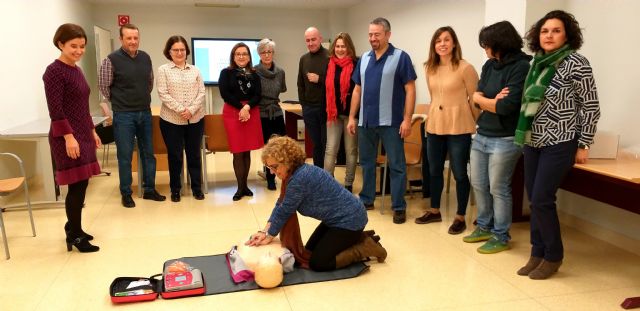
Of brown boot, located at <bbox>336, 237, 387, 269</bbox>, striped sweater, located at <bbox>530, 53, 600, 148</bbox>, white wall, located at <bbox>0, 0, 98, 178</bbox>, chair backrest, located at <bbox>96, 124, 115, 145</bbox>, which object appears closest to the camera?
striped sweater, located at <bbox>530, 53, 600, 148</bbox>

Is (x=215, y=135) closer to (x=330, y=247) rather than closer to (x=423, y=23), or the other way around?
(x=330, y=247)

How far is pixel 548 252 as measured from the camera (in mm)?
2600

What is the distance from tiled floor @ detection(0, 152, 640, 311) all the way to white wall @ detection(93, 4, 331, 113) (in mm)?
4822

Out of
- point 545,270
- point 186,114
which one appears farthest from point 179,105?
point 545,270

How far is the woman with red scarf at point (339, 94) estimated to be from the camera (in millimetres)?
4000

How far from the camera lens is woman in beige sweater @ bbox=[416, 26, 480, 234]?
10.5 ft

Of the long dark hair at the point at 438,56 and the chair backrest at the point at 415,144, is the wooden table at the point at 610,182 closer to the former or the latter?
the long dark hair at the point at 438,56

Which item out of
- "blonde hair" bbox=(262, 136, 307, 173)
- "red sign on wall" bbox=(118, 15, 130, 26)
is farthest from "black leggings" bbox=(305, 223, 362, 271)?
A: "red sign on wall" bbox=(118, 15, 130, 26)

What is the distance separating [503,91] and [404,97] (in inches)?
35.7

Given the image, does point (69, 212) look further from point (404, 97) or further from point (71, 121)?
point (404, 97)

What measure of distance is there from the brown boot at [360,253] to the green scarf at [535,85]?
97 cm

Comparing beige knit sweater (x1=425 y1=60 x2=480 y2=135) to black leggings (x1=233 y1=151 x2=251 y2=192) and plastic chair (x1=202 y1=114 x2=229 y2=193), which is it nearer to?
black leggings (x1=233 y1=151 x2=251 y2=192)

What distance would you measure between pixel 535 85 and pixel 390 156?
4.32ft

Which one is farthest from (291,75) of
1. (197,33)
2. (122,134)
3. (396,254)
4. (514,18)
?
(396,254)
